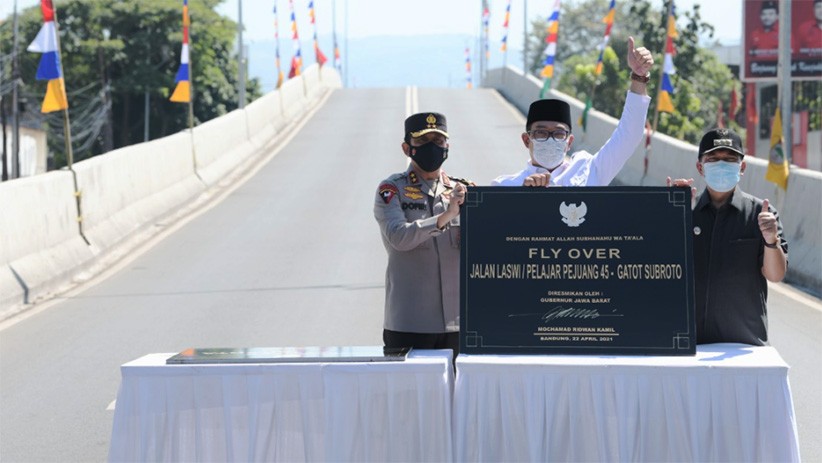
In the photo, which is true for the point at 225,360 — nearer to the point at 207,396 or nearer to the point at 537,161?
the point at 207,396

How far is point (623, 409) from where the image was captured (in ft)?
17.6

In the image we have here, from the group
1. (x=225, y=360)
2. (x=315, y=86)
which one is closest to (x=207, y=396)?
(x=225, y=360)

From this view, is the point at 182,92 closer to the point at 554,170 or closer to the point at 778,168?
the point at 778,168

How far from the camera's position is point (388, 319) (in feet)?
21.1

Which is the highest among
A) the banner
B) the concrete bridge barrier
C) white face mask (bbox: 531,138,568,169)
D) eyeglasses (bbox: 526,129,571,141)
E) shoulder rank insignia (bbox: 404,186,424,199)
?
the banner

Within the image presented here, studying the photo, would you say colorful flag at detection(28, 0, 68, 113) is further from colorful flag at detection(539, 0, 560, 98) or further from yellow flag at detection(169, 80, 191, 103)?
colorful flag at detection(539, 0, 560, 98)

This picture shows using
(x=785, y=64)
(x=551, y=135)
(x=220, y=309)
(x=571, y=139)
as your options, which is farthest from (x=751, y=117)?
(x=551, y=135)

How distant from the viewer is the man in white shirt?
627 cm

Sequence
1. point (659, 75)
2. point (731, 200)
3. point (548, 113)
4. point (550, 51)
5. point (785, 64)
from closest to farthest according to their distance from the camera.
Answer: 1. point (731, 200)
2. point (548, 113)
3. point (785, 64)
4. point (550, 51)
5. point (659, 75)

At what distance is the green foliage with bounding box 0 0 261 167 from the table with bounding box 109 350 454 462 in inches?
2814

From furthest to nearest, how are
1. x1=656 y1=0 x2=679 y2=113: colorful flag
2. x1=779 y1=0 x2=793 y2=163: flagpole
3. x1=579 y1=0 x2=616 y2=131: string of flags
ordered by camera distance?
x1=579 y1=0 x2=616 y2=131: string of flags < x1=656 y1=0 x2=679 y2=113: colorful flag < x1=779 y1=0 x2=793 y2=163: flagpole

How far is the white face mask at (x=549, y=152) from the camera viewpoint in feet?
20.6

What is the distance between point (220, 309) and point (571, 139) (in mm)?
8000

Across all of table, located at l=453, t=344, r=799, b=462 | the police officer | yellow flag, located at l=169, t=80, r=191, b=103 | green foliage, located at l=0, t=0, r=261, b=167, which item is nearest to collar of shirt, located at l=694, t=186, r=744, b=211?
table, located at l=453, t=344, r=799, b=462
